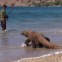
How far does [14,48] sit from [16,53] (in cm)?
129

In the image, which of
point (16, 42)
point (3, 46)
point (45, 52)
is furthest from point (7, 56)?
point (16, 42)

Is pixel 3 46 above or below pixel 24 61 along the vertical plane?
below

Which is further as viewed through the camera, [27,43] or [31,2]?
[31,2]

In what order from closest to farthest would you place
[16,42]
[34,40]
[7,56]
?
1. [7,56]
2. [34,40]
3. [16,42]

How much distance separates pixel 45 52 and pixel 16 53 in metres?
1.14

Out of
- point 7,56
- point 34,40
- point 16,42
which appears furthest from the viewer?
→ point 16,42

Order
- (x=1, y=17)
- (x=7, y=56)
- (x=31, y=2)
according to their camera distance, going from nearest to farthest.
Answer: (x=7, y=56)
(x=1, y=17)
(x=31, y=2)

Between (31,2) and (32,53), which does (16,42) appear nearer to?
(32,53)

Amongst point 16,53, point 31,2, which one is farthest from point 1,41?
point 31,2

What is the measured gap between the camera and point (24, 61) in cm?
1151

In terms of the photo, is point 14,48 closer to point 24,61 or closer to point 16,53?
point 16,53

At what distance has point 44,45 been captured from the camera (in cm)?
1490

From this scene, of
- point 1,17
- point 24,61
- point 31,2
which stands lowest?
point 31,2

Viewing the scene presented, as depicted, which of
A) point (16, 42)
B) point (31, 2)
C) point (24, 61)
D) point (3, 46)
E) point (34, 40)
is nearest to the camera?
point (24, 61)
